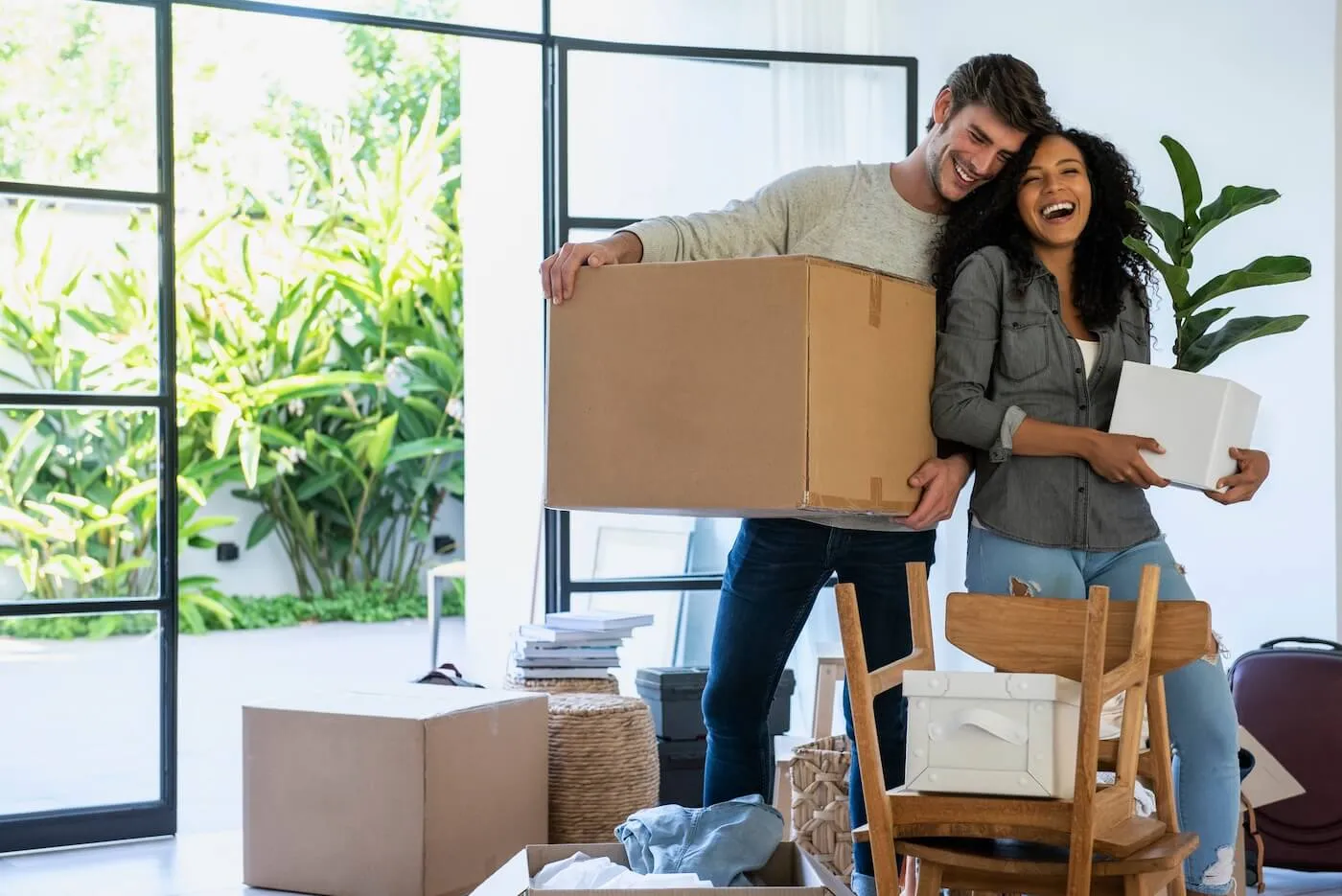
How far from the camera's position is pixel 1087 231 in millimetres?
2035

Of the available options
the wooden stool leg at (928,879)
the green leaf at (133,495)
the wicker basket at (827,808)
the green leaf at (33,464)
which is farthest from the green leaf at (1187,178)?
the green leaf at (33,464)

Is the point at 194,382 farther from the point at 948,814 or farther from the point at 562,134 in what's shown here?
the point at 948,814

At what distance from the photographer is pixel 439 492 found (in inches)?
265

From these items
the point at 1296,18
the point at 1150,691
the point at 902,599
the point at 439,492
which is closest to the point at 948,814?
the point at 1150,691

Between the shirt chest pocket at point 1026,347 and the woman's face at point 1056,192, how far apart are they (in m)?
0.13

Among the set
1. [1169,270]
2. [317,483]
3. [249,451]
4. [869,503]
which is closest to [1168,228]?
[1169,270]

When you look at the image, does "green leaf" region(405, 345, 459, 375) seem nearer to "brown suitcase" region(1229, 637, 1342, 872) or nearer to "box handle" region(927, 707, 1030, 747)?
"brown suitcase" region(1229, 637, 1342, 872)

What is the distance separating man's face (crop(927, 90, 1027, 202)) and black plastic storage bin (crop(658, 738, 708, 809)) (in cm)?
177

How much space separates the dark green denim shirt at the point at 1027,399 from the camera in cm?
191

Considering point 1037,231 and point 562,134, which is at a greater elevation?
point 562,134

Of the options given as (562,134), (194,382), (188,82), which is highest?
(188,82)

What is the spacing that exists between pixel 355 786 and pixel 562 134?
1.74 metres

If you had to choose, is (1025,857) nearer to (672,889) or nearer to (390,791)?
(672,889)

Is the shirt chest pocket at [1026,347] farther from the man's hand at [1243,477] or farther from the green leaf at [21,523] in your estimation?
the green leaf at [21,523]
